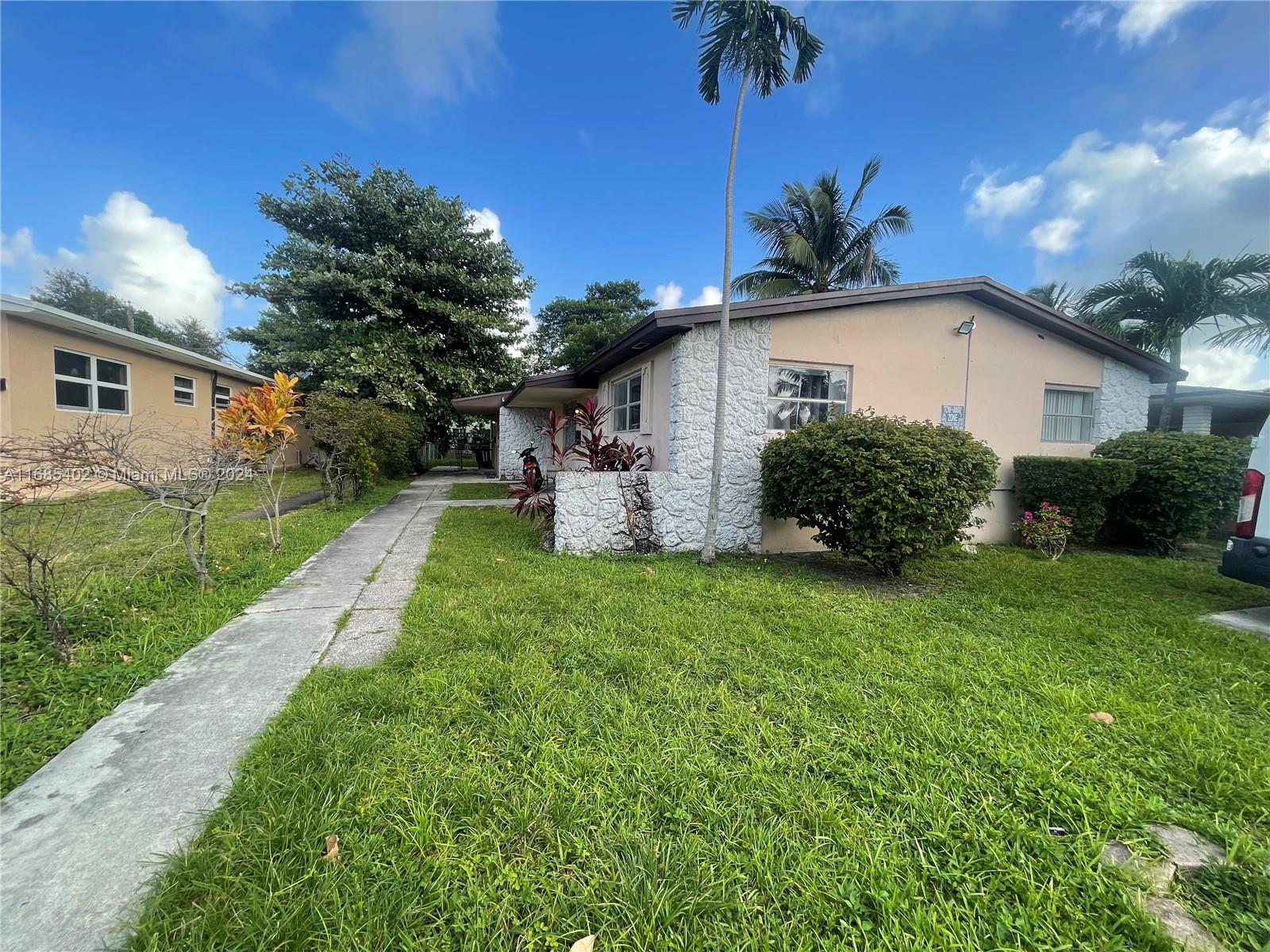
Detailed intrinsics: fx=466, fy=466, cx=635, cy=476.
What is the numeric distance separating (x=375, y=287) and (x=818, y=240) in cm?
1489

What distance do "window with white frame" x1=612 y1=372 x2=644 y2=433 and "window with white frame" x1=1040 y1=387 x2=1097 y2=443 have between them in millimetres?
6855

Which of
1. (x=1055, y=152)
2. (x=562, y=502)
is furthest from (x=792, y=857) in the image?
(x=1055, y=152)

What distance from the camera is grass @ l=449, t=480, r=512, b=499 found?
38.9ft

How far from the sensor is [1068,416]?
8.12 meters

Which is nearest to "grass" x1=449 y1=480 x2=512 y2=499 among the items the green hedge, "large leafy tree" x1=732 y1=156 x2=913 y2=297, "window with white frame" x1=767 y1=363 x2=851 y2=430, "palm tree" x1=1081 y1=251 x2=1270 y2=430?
the green hedge

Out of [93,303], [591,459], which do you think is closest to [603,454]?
[591,459]

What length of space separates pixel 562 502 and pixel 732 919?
5.00 metres

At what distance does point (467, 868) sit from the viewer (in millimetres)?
1577

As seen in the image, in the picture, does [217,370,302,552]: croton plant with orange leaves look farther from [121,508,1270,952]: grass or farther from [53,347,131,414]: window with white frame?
[53,347,131,414]: window with white frame

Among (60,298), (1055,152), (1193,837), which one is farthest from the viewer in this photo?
(60,298)

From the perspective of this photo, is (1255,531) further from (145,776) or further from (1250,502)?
(145,776)

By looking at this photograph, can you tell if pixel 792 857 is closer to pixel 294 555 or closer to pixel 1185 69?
pixel 294 555

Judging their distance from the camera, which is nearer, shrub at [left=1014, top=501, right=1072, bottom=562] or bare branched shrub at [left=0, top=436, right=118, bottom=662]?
bare branched shrub at [left=0, top=436, right=118, bottom=662]

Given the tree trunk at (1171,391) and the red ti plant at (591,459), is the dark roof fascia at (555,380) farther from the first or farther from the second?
the tree trunk at (1171,391)
